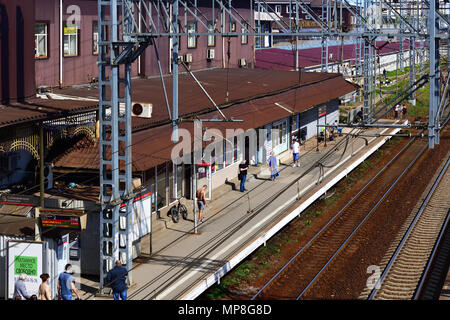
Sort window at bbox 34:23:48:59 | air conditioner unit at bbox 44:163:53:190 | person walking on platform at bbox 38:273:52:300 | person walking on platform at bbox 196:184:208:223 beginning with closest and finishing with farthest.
A: person walking on platform at bbox 38:273:52:300, air conditioner unit at bbox 44:163:53:190, person walking on platform at bbox 196:184:208:223, window at bbox 34:23:48:59

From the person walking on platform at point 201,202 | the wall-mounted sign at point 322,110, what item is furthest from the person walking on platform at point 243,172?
the wall-mounted sign at point 322,110

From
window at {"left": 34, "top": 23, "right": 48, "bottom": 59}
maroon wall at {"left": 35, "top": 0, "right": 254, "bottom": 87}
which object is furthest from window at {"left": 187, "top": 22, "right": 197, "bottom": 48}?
window at {"left": 34, "top": 23, "right": 48, "bottom": 59}

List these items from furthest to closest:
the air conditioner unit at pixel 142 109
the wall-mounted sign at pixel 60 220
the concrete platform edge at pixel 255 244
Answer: the air conditioner unit at pixel 142 109, the concrete platform edge at pixel 255 244, the wall-mounted sign at pixel 60 220

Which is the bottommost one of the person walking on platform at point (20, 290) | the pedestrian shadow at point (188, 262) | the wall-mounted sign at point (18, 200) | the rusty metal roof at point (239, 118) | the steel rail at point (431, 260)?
the steel rail at point (431, 260)

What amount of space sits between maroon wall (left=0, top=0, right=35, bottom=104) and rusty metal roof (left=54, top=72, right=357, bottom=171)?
7.41ft

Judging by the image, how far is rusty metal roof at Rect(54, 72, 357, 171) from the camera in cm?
1795

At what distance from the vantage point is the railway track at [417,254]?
56.7 feet

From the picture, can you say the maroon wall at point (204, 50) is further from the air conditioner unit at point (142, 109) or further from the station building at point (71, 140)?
the air conditioner unit at point (142, 109)

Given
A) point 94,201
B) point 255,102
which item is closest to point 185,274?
point 94,201

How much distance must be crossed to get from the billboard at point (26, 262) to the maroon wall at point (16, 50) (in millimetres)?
5017

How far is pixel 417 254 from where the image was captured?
798 inches

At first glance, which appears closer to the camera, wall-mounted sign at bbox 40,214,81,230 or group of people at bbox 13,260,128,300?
group of people at bbox 13,260,128,300

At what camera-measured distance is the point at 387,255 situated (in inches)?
787

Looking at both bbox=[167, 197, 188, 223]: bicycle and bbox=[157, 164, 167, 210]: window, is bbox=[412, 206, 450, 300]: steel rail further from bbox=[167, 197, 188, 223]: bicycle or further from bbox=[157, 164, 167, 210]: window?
bbox=[157, 164, 167, 210]: window
